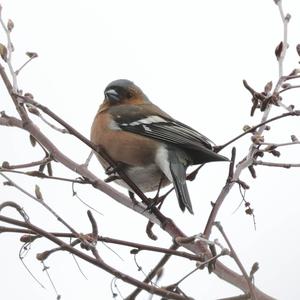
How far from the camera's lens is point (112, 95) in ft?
15.8

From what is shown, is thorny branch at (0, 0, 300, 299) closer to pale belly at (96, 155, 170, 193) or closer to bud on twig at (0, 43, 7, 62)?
bud on twig at (0, 43, 7, 62)

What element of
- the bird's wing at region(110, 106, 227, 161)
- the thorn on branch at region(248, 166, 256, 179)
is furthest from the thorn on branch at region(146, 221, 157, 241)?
the bird's wing at region(110, 106, 227, 161)

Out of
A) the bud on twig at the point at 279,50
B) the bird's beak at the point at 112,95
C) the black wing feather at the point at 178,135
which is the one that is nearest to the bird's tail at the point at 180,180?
the black wing feather at the point at 178,135

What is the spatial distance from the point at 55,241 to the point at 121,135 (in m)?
2.26

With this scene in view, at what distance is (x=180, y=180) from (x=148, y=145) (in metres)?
0.70

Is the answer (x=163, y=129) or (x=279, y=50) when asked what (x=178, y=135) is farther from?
(x=279, y=50)

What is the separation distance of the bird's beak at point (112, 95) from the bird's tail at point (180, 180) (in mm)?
1047

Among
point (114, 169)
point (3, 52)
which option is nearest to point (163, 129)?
point (114, 169)

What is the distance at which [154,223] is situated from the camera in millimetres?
2852

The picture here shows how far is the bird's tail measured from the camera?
3031mm

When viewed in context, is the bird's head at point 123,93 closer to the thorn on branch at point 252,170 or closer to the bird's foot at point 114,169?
the bird's foot at point 114,169

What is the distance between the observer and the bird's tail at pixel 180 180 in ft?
9.95

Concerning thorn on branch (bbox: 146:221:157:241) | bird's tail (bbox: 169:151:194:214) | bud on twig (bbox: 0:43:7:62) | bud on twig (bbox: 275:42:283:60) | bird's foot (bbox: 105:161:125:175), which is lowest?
thorn on branch (bbox: 146:221:157:241)

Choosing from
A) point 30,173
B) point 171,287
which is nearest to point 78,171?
point 30,173
